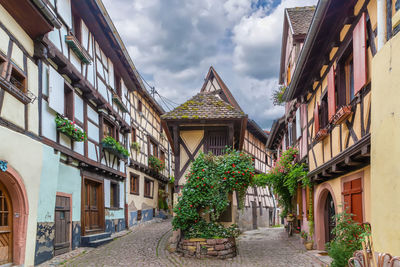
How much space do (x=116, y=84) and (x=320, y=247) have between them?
10.1 metres

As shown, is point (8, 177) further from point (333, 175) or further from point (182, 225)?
point (333, 175)

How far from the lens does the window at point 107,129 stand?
44.5 ft

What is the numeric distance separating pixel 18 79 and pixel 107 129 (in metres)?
6.40

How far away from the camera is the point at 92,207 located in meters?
12.2

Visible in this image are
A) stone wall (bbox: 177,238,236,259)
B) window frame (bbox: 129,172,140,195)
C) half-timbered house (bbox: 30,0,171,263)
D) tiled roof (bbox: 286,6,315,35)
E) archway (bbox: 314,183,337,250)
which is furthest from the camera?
window frame (bbox: 129,172,140,195)

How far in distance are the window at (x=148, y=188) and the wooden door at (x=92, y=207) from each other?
684 centimetres

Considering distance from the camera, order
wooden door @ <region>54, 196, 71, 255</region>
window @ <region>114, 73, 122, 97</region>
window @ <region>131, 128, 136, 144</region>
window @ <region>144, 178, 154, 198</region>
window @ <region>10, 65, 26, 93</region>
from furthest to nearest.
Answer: window @ <region>144, 178, 154, 198</region> < window @ <region>131, 128, 136, 144</region> < window @ <region>114, 73, 122, 97</region> < wooden door @ <region>54, 196, 71, 255</region> < window @ <region>10, 65, 26, 93</region>

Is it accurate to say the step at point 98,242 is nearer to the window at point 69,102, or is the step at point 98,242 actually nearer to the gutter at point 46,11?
the window at point 69,102

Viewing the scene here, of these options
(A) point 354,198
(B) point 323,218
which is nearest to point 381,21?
(A) point 354,198

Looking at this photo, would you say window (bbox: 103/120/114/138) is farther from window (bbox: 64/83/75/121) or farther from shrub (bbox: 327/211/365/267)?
shrub (bbox: 327/211/365/267)

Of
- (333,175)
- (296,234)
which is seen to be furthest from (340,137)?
(296,234)

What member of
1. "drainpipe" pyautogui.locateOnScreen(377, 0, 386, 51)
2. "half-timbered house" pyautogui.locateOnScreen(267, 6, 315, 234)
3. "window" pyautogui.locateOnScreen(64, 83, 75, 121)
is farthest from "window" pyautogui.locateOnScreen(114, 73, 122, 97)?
"drainpipe" pyautogui.locateOnScreen(377, 0, 386, 51)

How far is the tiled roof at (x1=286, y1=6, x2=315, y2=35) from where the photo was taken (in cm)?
1321

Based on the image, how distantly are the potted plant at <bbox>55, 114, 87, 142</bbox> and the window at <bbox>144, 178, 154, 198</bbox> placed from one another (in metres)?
9.91
